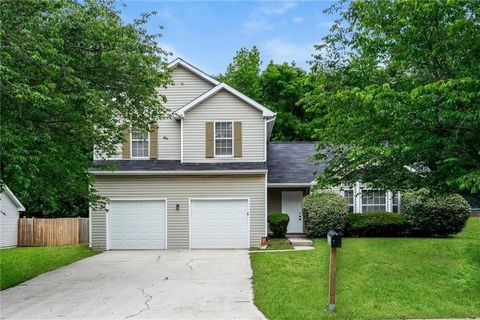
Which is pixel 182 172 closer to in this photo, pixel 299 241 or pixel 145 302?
pixel 299 241

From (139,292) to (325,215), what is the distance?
1063 cm

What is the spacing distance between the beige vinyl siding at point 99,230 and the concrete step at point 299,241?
24.6 feet

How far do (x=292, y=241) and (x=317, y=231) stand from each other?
1.27 m

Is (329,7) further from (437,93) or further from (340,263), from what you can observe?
(340,263)

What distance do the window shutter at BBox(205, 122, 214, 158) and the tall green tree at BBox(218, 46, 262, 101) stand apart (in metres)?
16.8

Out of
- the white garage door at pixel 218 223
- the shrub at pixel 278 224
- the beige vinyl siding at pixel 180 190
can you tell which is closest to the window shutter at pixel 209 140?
the beige vinyl siding at pixel 180 190

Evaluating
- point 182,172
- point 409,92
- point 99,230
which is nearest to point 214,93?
point 182,172

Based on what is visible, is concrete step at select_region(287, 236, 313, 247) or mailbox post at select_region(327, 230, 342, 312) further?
concrete step at select_region(287, 236, 313, 247)

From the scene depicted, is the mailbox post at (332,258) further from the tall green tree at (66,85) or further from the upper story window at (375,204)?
the upper story window at (375,204)

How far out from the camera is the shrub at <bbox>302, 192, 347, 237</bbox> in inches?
725

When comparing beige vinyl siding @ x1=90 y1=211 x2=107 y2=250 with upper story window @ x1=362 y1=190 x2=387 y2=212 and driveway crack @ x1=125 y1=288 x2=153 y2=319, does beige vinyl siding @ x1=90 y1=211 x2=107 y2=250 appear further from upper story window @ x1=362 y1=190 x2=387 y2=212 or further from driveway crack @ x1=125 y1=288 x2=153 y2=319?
upper story window @ x1=362 y1=190 x2=387 y2=212

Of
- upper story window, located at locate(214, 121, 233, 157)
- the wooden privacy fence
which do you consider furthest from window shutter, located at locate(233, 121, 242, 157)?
the wooden privacy fence

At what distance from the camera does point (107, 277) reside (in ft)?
37.3

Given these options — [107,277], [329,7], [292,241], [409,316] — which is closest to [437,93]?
[409,316]
